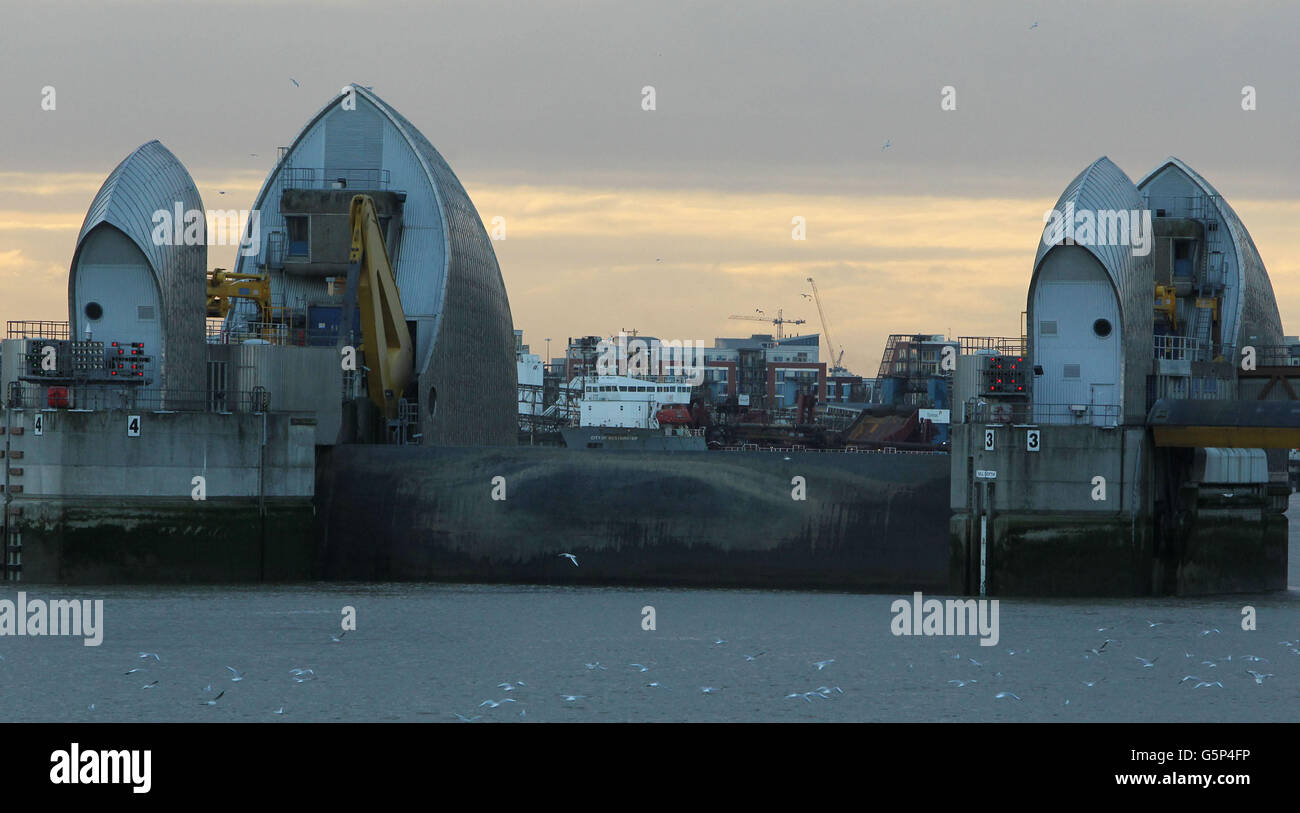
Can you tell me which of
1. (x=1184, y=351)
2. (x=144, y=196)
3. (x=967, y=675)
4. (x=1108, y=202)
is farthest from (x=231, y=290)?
(x=967, y=675)

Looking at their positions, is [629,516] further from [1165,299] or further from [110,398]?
[1165,299]

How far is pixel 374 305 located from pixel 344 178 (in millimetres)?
Result: 8800

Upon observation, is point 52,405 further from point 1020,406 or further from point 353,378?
point 1020,406

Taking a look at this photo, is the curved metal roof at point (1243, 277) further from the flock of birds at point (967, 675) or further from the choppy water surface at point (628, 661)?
the flock of birds at point (967, 675)

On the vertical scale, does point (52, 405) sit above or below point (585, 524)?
above

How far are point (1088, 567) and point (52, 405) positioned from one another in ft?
94.7

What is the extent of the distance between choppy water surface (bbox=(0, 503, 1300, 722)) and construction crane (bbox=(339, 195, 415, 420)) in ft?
40.4

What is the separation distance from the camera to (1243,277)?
239 ft

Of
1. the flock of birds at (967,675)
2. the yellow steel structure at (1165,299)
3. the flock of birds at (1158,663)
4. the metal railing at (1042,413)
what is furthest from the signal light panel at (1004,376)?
the yellow steel structure at (1165,299)
